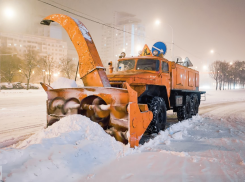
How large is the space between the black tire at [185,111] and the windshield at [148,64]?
252 centimetres

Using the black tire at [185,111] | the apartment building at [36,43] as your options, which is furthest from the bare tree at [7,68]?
the apartment building at [36,43]

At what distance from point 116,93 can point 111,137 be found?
941 mm

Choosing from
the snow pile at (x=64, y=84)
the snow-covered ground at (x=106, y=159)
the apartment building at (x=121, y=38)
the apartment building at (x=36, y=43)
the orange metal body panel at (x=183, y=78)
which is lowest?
the snow-covered ground at (x=106, y=159)

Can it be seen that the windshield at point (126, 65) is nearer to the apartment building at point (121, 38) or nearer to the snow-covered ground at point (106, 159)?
the snow-covered ground at point (106, 159)

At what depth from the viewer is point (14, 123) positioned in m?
7.37

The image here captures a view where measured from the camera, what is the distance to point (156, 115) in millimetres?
5289

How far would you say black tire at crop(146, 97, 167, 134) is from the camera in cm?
528

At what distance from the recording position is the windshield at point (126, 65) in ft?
22.4

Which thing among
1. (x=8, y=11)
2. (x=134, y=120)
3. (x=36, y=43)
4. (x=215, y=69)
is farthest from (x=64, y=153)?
(x=36, y=43)

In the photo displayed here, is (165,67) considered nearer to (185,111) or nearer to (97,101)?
(185,111)

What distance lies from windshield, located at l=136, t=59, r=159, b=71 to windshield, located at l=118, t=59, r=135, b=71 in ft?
0.76

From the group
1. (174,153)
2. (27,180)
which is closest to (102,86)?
(174,153)

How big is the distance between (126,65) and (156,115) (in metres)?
2.44

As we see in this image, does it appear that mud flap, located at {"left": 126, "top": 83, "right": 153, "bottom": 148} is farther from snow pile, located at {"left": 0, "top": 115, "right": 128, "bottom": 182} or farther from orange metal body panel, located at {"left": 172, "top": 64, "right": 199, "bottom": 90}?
orange metal body panel, located at {"left": 172, "top": 64, "right": 199, "bottom": 90}
